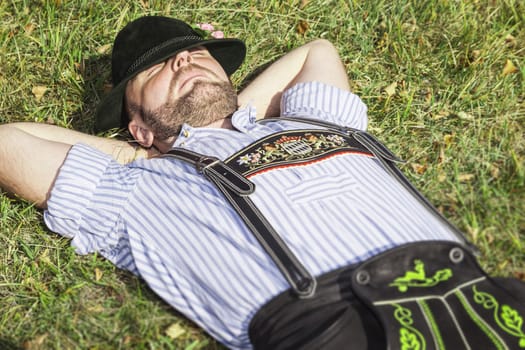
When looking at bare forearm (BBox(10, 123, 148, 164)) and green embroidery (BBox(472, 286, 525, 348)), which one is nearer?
green embroidery (BBox(472, 286, 525, 348))

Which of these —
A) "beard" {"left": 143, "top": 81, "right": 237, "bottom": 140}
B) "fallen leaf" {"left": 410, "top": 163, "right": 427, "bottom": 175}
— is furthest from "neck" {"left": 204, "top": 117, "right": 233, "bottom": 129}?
"fallen leaf" {"left": 410, "top": 163, "right": 427, "bottom": 175}

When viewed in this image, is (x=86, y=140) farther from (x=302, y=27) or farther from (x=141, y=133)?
(x=302, y=27)

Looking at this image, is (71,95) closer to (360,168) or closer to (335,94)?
(335,94)

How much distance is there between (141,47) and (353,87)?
5.16 ft

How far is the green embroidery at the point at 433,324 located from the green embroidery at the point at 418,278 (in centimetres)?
9

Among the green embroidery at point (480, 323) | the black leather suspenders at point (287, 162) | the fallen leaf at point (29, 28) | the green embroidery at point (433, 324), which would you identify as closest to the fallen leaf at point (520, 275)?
the black leather suspenders at point (287, 162)

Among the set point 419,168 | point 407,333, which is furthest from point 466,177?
point 407,333

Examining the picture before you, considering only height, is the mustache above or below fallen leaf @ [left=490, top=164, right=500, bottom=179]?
above

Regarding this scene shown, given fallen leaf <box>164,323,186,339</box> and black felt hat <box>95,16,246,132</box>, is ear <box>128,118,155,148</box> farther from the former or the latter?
fallen leaf <box>164,323,186,339</box>

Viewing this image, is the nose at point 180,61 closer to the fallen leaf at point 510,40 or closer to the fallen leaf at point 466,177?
the fallen leaf at point 466,177

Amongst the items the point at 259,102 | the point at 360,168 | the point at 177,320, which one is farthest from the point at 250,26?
the point at 177,320

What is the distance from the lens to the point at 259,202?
3.01m

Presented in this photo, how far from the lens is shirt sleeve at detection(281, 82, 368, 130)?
3.89 meters

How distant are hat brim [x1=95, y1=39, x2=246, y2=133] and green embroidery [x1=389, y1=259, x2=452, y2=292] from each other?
5.95 feet
